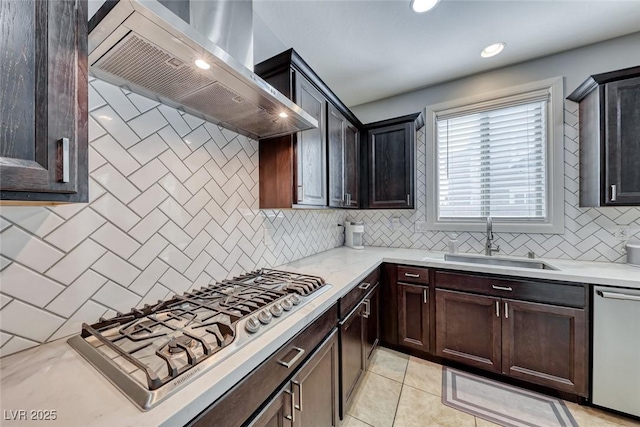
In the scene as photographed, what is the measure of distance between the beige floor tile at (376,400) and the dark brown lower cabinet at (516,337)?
1.85ft

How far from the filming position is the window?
2184 mm

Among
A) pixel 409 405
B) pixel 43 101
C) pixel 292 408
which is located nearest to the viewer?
pixel 43 101

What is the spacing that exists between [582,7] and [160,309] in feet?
10.2

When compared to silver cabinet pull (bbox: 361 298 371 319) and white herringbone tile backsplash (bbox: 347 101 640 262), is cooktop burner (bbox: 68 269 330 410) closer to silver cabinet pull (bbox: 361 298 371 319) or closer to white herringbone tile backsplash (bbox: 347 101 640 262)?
silver cabinet pull (bbox: 361 298 371 319)

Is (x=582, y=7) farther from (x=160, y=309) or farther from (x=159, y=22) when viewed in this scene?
(x=160, y=309)

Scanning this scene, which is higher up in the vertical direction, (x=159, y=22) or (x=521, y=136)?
(x=521, y=136)

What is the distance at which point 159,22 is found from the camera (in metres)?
0.71

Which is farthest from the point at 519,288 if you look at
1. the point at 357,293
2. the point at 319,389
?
the point at 319,389

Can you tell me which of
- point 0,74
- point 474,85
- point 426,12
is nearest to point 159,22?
point 0,74

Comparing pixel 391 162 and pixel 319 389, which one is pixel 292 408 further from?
pixel 391 162

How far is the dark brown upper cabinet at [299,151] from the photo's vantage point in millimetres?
1625

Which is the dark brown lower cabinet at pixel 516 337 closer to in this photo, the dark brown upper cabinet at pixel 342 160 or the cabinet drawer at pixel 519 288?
the cabinet drawer at pixel 519 288

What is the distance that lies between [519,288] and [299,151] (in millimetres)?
1902

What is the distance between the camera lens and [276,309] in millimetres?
1042
